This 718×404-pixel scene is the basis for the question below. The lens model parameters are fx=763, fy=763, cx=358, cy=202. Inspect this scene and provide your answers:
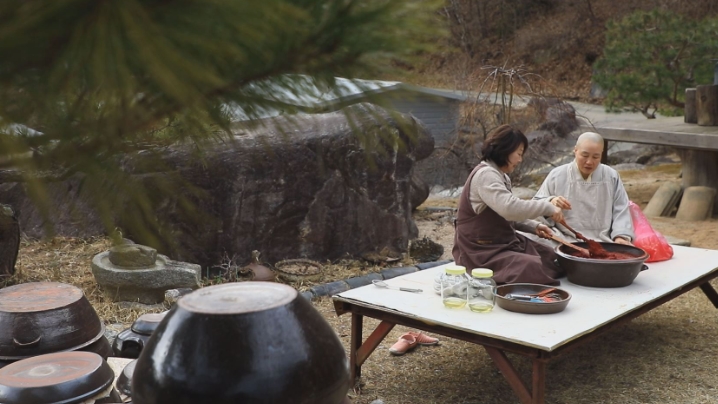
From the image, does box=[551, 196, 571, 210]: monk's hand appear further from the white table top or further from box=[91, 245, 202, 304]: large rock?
box=[91, 245, 202, 304]: large rock

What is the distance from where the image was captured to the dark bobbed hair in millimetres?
4492

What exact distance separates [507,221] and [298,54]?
3.58 m

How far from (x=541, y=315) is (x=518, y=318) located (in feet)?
0.44

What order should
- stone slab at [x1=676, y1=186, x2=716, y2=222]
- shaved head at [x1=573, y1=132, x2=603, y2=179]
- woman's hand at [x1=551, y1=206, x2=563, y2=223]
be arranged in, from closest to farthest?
1. woman's hand at [x1=551, y1=206, x2=563, y2=223]
2. shaved head at [x1=573, y1=132, x2=603, y2=179]
3. stone slab at [x1=676, y1=186, x2=716, y2=222]

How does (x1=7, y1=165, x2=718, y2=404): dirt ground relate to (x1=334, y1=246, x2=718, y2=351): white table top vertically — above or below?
below

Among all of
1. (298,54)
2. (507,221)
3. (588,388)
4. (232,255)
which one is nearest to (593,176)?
(507,221)

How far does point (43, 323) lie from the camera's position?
3.26 metres

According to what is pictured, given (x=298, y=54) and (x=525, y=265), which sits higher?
(x=298, y=54)

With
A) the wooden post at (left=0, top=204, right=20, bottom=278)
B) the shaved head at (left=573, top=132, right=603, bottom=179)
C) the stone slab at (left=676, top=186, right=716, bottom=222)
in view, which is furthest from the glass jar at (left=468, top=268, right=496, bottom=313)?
the stone slab at (left=676, top=186, right=716, bottom=222)

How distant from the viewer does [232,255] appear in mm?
6656

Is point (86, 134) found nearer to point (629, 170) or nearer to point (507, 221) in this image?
point (507, 221)

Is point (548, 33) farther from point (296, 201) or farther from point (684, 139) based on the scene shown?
point (296, 201)

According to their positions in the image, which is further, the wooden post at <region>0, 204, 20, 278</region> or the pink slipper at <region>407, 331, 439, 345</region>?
the wooden post at <region>0, 204, 20, 278</region>

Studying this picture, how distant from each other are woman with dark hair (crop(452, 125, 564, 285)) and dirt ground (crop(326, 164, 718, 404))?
59cm
